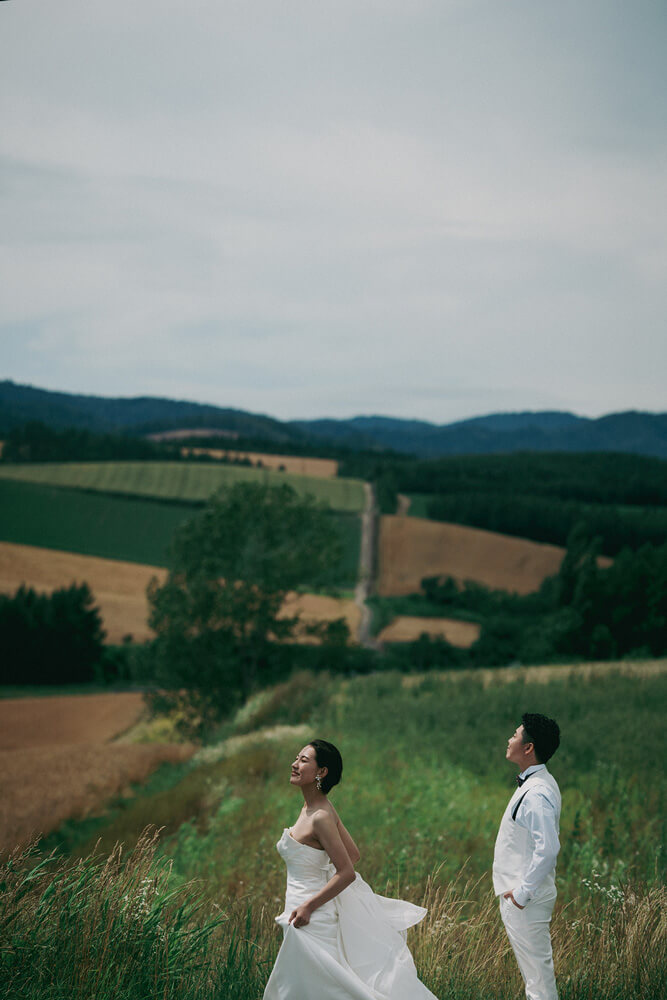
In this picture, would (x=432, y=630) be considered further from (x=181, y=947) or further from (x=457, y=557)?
(x=181, y=947)

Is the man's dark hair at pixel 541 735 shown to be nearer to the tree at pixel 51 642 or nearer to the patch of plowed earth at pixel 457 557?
the tree at pixel 51 642

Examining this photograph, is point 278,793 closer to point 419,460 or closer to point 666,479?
point 666,479

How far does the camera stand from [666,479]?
6500 cm

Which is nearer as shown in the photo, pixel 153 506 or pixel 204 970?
pixel 204 970

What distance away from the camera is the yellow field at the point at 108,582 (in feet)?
155

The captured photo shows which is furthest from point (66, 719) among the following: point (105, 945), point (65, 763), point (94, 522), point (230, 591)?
point (105, 945)

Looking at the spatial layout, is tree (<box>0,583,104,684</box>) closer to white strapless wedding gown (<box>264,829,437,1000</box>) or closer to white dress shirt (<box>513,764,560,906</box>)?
white strapless wedding gown (<box>264,829,437,1000</box>)

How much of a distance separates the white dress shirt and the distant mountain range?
75.9 metres

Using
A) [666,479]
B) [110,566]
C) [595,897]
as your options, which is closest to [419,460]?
[666,479]

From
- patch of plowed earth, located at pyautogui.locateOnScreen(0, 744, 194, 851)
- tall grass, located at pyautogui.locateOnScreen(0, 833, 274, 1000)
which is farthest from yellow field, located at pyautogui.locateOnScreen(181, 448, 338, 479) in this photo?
tall grass, located at pyautogui.locateOnScreen(0, 833, 274, 1000)

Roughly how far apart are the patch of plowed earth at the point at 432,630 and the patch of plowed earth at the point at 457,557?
3481mm

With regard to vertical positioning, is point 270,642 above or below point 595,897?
below

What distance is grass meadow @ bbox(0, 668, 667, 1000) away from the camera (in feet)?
12.2

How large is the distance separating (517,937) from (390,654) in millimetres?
40254
